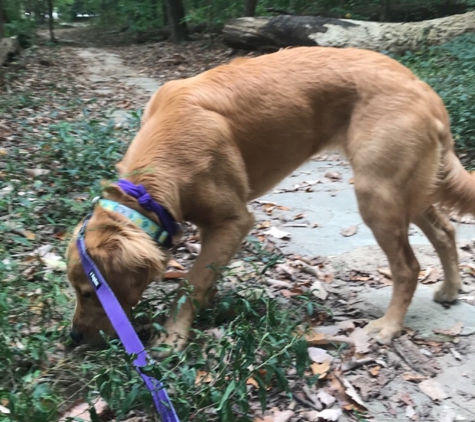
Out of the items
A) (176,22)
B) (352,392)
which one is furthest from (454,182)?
(176,22)

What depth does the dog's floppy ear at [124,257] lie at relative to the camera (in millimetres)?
2691

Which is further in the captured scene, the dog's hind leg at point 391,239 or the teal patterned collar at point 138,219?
the dog's hind leg at point 391,239

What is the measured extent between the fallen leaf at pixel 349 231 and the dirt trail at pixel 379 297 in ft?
0.16

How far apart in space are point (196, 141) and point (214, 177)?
236 mm

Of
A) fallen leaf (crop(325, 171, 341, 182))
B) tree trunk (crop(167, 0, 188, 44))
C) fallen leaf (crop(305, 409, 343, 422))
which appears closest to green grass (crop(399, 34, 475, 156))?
fallen leaf (crop(325, 171, 341, 182))

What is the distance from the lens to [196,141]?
3.12 meters

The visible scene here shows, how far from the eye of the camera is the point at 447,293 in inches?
147

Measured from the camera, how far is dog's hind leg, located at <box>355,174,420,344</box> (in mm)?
3209

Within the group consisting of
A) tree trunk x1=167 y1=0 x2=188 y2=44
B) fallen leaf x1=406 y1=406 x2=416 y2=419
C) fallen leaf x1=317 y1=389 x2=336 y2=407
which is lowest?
tree trunk x1=167 y1=0 x2=188 y2=44

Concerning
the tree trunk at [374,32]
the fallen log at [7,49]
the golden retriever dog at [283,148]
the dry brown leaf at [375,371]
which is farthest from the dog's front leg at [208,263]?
the fallen log at [7,49]

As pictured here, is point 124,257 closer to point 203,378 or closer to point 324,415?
point 203,378

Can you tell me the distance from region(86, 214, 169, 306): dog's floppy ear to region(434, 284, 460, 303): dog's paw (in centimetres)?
207

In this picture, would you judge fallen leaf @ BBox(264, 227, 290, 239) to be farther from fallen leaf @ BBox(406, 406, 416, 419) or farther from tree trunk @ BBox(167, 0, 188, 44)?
tree trunk @ BBox(167, 0, 188, 44)

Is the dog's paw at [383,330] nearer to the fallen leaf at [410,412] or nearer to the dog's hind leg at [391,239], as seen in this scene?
the dog's hind leg at [391,239]
